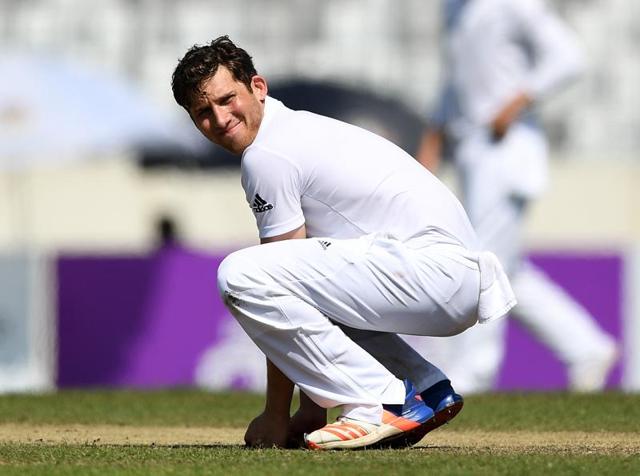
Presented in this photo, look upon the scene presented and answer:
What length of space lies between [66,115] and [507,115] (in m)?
5.89

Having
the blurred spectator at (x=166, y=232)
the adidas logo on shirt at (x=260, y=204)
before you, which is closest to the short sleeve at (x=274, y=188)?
the adidas logo on shirt at (x=260, y=204)

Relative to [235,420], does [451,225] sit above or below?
above

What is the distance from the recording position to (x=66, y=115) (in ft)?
46.5

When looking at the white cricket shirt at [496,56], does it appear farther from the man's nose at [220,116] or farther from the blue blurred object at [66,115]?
the blue blurred object at [66,115]

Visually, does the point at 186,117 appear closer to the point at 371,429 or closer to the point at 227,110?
the point at 227,110

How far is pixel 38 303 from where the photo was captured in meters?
11.9

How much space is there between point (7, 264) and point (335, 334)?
21.2 feet

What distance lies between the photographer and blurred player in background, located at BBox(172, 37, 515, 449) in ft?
19.4

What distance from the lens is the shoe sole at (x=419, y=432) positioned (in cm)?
610

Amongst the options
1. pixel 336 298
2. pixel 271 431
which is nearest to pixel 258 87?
pixel 336 298

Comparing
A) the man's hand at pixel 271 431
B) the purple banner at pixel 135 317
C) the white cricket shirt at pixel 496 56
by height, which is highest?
the white cricket shirt at pixel 496 56

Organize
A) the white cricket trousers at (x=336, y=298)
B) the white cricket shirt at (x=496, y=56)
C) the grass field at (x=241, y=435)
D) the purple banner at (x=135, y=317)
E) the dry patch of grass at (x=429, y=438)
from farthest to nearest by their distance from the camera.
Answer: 1. the purple banner at (x=135, y=317)
2. the white cricket shirt at (x=496, y=56)
3. the dry patch of grass at (x=429, y=438)
4. the white cricket trousers at (x=336, y=298)
5. the grass field at (x=241, y=435)

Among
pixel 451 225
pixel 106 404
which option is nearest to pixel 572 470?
pixel 451 225

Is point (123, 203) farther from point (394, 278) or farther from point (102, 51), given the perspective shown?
point (394, 278)
